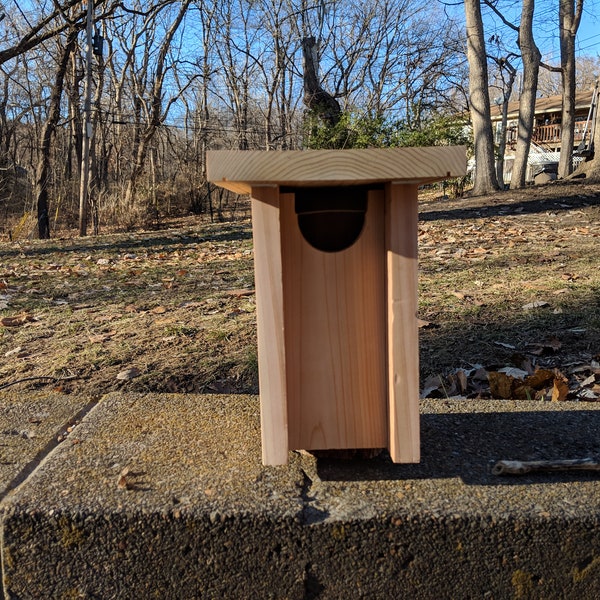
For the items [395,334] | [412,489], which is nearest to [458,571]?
[412,489]

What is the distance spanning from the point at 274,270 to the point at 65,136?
117 ft

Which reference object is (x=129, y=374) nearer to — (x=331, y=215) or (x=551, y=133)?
(x=331, y=215)

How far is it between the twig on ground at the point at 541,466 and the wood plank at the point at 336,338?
1.13 ft

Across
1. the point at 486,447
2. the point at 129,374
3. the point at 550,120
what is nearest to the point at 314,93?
the point at 129,374

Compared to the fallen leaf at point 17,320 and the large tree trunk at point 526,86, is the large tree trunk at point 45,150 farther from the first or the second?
the large tree trunk at point 526,86

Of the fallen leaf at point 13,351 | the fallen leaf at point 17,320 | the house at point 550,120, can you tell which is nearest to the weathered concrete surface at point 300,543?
the fallen leaf at point 13,351

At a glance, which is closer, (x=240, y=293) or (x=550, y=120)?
(x=240, y=293)

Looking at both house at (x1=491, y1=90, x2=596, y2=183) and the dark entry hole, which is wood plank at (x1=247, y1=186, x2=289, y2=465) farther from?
house at (x1=491, y1=90, x2=596, y2=183)

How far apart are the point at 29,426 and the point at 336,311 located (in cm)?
124

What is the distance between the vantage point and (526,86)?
15.7m

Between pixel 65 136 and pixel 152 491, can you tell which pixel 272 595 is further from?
pixel 65 136

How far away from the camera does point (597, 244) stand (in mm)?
6449

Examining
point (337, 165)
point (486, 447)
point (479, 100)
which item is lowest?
point (486, 447)

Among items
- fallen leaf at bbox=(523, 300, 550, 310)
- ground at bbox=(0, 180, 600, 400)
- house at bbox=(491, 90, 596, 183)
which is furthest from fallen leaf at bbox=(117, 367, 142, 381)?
house at bbox=(491, 90, 596, 183)
